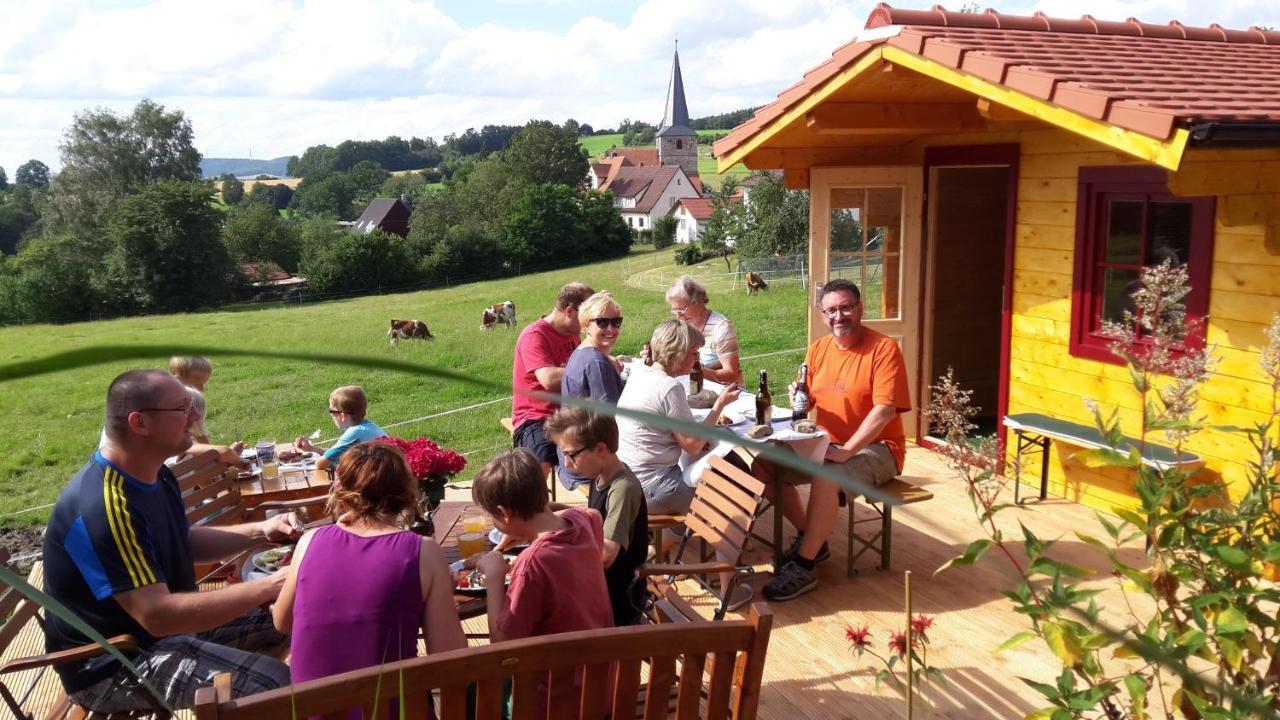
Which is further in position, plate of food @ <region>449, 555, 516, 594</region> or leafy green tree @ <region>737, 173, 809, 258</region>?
leafy green tree @ <region>737, 173, 809, 258</region>

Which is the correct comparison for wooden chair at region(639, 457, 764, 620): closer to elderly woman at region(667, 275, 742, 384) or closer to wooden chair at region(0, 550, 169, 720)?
wooden chair at region(0, 550, 169, 720)

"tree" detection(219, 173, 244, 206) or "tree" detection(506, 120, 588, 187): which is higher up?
"tree" detection(506, 120, 588, 187)

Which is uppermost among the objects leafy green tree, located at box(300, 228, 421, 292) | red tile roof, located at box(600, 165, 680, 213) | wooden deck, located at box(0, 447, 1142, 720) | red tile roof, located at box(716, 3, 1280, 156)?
red tile roof, located at box(600, 165, 680, 213)

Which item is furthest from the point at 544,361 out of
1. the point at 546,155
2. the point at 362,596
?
the point at 546,155

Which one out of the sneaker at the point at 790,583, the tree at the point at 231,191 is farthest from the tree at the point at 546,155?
the sneaker at the point at 790,583

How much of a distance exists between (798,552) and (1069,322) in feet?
7.60

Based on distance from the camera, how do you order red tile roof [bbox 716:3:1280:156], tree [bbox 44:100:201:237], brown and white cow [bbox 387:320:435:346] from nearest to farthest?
red tile roof [bbox 716:3:1280:156], brown and white cow [bbox 387:320:435:346], tree [bbox 44:100:201:237]

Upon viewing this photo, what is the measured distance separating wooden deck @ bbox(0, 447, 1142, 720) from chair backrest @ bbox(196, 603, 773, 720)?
110 cm

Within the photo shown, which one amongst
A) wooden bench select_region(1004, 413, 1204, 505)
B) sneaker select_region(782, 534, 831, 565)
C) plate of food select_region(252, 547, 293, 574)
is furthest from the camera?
wooden bench select_region(1004, 413, 1204, 505)

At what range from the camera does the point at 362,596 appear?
Result: 7.34ft

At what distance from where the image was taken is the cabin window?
4836 millimetres

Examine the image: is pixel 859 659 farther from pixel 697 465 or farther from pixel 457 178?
pixel 457 178

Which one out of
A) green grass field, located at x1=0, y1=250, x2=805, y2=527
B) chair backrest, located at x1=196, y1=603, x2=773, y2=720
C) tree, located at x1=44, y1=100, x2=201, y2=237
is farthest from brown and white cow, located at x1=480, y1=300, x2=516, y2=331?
tree, located at x1=44, y1=100, x2=201, y2=237

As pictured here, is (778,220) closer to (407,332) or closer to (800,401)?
(407,332)
